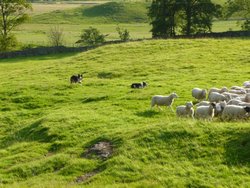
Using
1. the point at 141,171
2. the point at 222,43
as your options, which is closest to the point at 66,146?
the point at 141,171

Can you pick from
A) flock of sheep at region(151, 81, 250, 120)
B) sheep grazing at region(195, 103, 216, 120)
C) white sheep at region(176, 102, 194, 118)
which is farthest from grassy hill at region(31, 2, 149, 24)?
sheep grazing at region(195, 103, 216, 120)

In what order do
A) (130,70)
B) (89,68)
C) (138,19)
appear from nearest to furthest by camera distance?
(130,70) < (89,68) < (138,19)

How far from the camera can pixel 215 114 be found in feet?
61.9

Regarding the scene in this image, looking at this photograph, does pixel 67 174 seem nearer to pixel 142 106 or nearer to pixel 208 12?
pixel 142 106

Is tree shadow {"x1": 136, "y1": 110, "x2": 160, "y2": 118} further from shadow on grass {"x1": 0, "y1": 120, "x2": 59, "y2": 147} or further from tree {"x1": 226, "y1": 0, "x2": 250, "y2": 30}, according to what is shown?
tree {"x1": 226, "y1": 0, "x2": 250, "y2": 30}

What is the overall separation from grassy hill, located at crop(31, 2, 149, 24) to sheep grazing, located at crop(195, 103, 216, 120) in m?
129

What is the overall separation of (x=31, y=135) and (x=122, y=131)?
5.15 metres

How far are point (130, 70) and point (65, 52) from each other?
2941cm

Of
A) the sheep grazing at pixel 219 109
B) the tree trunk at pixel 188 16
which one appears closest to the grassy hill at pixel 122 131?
the sheep grazing at pixel 219 109

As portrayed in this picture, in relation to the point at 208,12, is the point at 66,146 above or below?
below

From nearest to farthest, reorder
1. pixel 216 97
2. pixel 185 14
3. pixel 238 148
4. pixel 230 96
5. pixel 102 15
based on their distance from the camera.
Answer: pixel 238 148
pixel 230 96
pixel 216 97
pixel 185 14
pixel 102 15

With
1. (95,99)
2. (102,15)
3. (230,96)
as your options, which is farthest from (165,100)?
(102,15)

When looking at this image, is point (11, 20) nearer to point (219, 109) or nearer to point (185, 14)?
point (185, 14)

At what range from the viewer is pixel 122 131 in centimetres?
1773
